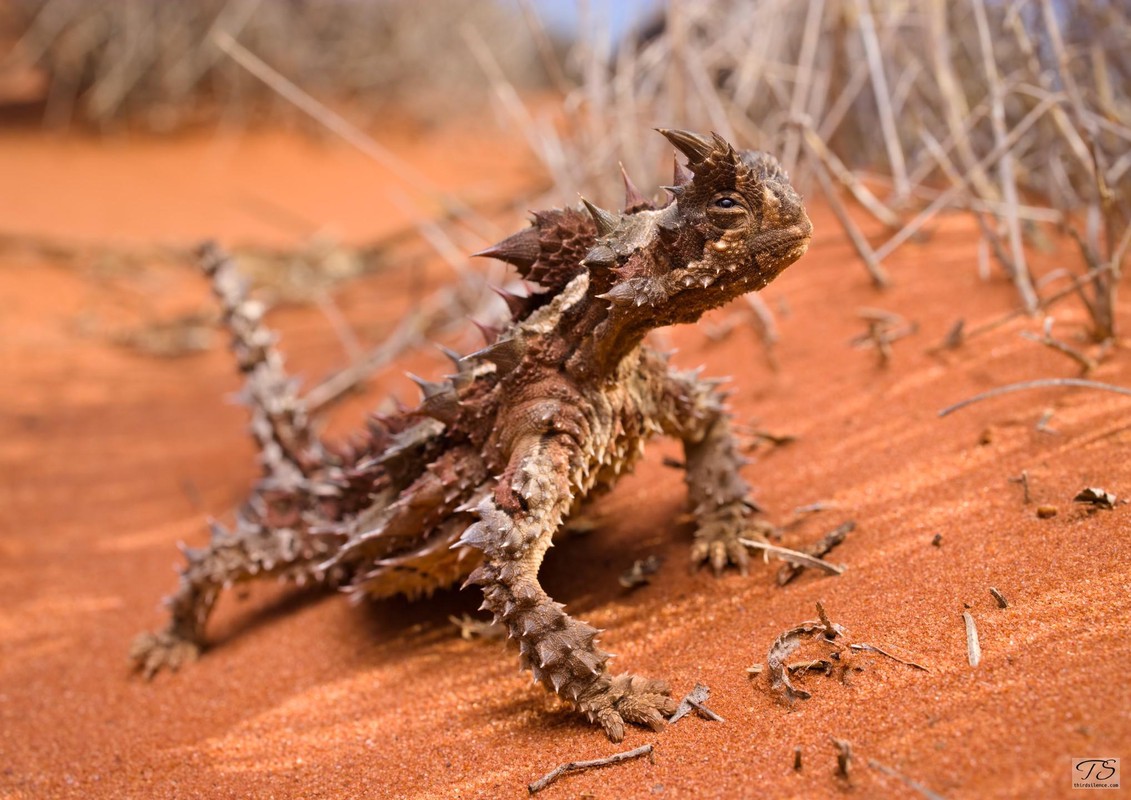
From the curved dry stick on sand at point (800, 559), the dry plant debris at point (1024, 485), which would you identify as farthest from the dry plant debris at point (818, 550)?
the dry plant debris at point (1024, 485)

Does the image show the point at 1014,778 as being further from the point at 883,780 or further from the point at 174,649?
the point at 174,649

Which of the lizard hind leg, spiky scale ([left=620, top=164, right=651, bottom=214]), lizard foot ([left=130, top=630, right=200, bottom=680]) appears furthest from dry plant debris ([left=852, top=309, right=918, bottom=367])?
lizard foot ([left=130, top=630, right=200, bottom=680])

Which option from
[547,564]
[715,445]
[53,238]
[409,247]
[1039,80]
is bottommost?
[547,564]

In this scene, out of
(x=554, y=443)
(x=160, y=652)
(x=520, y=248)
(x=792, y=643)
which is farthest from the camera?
(x=160, y=652)

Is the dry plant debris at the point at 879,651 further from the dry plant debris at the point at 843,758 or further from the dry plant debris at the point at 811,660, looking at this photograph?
the dry plant debris at the point at 843,758

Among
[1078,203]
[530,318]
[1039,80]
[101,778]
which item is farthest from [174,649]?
[1078,203]

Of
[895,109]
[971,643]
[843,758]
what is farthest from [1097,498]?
[895,109]

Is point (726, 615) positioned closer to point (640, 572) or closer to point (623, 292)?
point (640, 572)
